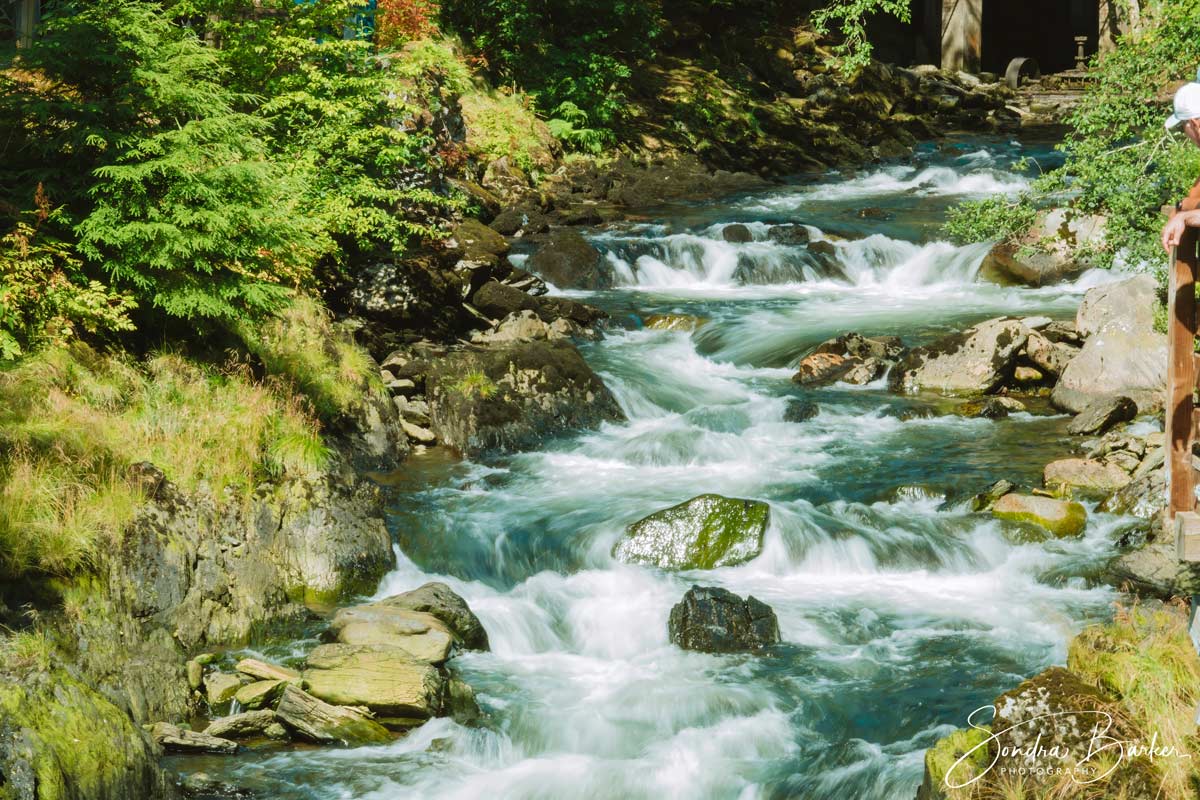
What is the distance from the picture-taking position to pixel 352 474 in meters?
11.0

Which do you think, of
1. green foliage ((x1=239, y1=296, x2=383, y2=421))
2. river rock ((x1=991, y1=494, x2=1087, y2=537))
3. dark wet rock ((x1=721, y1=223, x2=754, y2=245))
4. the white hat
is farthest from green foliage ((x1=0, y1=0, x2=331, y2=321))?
dark wet rock ((x1=721, y1=223, x2=754, y2=245))

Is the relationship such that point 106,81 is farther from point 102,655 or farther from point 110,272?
point 102,655

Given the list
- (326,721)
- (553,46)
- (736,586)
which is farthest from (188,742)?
(553,46)

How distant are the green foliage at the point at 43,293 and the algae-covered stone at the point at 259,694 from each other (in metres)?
3.41

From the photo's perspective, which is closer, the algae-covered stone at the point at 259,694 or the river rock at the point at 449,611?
the algae-covered stone at the point at 259,694

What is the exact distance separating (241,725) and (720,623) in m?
3.57

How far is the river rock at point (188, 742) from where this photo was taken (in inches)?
300

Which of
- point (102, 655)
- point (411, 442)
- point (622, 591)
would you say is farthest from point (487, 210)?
point (102, 655)

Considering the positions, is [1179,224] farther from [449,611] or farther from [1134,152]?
[1134,152]

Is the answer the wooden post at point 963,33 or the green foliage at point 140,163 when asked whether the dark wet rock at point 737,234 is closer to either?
the green foliage at point 140,163

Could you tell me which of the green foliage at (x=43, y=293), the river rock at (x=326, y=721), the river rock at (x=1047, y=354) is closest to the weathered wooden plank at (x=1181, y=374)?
the river rock at (x=326, y=721)

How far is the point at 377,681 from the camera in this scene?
27.0ft

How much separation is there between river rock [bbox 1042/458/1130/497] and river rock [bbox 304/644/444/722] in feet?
22.0
